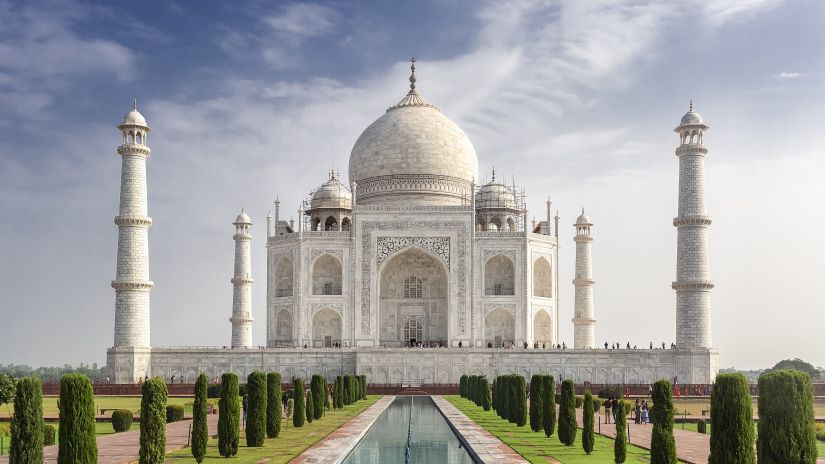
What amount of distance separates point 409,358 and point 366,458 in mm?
15467

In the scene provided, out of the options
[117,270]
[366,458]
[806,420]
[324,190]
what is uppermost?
[324,190]

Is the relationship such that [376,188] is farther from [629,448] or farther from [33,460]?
[33,460]

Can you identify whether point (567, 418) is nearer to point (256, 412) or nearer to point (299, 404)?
Answer: point (256, 412)

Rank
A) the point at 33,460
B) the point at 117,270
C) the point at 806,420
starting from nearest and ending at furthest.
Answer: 1. the point at 806,420
2. the point at 33,460
3. the point at 117,270

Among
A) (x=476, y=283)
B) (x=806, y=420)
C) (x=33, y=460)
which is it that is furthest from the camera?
(x=476, y=283)

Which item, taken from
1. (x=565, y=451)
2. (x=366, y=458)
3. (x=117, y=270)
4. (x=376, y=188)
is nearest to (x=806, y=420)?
(x=565, y=451)

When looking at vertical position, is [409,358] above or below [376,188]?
below

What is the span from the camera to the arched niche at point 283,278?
33750 mm

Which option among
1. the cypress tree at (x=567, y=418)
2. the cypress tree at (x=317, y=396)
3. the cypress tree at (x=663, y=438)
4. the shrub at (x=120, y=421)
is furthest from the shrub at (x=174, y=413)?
the cypress tree at (x=663, y=438)

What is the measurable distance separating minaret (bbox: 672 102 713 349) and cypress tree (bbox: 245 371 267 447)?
16.8 meters

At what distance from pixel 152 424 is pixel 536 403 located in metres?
7.17

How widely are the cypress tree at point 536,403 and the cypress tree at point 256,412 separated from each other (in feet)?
13.9

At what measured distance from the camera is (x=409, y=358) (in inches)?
1133

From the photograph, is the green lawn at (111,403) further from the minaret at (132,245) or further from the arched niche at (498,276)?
the arched niche at (498,276)
